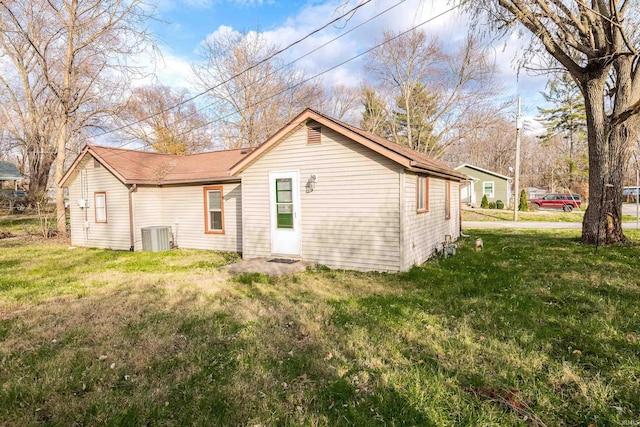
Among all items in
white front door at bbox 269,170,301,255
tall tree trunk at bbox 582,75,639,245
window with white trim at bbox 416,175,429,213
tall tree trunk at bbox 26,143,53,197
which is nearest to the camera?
window with white trim at bbox 416,175,429,213

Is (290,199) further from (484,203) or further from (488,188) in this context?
(488,188)

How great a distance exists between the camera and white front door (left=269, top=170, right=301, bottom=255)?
28.9ft

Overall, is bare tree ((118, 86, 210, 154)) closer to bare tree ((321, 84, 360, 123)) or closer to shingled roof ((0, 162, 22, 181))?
bare tree ((321, 84, 360, 123))

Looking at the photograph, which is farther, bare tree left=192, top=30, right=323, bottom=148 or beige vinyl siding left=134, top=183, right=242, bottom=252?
bare tree left=192, top=30, right=323, bottom=148

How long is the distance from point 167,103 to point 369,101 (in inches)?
703

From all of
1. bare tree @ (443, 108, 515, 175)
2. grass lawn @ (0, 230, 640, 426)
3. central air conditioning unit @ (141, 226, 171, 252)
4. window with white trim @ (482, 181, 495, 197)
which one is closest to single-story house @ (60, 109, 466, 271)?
central air conditioning unit @ (141, 226, 171, 252)

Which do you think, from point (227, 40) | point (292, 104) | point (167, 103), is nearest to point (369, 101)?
point (292, 104)


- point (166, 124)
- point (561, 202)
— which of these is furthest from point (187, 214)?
point (561, 202)

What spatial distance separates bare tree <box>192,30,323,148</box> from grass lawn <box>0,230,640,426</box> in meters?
19.5

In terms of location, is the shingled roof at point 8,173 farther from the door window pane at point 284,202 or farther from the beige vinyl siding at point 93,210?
the door window pane at point 284,202

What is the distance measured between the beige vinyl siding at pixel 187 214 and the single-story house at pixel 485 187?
2465 centimetres

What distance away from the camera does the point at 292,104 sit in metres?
26.9

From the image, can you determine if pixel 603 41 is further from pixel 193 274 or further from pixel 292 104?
pixel 292 104

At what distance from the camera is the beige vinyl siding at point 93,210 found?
11804 mm
